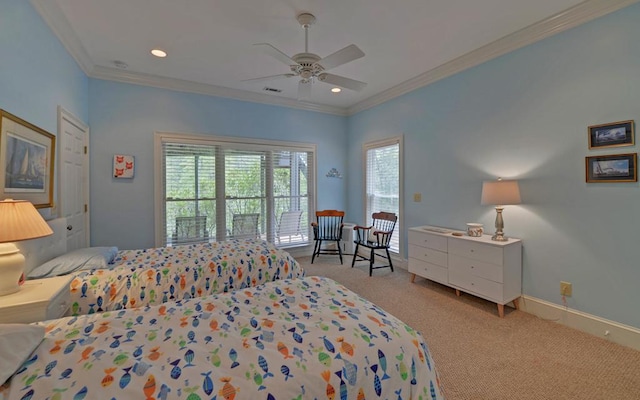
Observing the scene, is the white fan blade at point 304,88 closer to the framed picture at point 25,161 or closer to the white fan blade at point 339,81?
the white fan blade at point 339,81

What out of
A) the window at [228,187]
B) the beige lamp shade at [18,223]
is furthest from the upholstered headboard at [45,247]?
the window at [228,187]

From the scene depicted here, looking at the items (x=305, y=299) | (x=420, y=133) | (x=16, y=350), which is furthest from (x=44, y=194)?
(x=420, y=133)

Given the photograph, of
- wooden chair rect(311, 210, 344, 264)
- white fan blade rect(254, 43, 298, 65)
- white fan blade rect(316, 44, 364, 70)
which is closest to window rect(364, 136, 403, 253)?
wooden chair rect(311, 210, 344, 264)

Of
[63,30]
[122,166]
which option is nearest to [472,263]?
[122,166]

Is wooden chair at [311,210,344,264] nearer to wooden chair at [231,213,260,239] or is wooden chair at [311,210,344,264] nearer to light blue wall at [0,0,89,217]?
wooden chair at [231,213,260,239]

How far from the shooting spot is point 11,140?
6.33 feet

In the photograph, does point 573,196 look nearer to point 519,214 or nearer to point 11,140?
point 519,214

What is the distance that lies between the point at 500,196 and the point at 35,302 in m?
3.69

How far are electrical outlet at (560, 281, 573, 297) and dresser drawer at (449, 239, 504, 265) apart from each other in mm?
556

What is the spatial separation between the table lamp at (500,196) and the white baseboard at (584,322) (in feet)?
2.31

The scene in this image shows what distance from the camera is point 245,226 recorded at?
182 inches

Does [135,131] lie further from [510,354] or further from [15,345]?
[510,354]

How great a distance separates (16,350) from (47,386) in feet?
0.85

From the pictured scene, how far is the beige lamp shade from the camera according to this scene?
154cm
